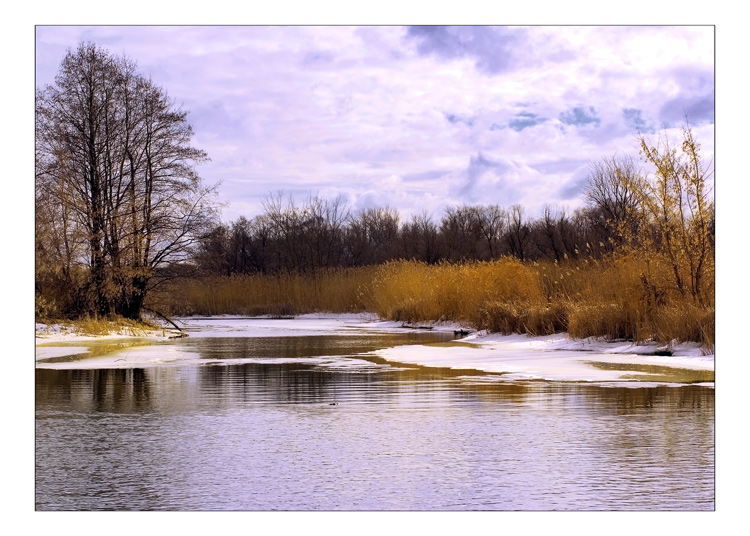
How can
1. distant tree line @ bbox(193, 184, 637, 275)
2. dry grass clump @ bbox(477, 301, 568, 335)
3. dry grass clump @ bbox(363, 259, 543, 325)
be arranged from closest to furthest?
dry grass clump @ bbox(477, 301, 568, 335) → dry grass clump @ bbox(363, 259, 543, 325) → distant tree line @ bbox(193, 184, 637, 275)

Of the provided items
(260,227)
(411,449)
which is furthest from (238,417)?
(260,227)

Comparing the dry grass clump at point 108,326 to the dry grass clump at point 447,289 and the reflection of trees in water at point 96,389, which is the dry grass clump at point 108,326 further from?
the dry grass clump at point 447,289

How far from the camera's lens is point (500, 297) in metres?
19.7

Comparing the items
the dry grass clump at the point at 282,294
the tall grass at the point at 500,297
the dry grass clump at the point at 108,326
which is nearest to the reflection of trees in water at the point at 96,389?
the dry grass clump at the point at 108,326

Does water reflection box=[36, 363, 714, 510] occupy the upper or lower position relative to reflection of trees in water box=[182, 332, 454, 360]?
lower

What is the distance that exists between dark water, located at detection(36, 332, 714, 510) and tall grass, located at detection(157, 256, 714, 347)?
561cm

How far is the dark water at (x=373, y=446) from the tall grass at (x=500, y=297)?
5.61m

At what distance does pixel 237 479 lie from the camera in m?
5.05

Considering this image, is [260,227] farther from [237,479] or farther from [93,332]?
[237,479]

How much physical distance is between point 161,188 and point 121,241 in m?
1.65

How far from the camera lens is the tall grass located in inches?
566

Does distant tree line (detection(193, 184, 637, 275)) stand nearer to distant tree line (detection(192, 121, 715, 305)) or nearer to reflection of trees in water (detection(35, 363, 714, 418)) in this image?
distant tree line (detection(192, 121, 715, 305))

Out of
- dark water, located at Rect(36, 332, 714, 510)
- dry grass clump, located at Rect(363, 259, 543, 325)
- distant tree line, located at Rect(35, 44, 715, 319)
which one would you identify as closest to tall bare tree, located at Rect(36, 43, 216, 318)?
distant tree line, located at Rect(35, 44, 715, 319)
